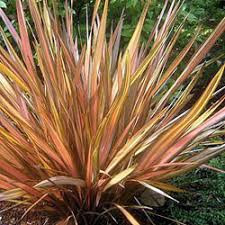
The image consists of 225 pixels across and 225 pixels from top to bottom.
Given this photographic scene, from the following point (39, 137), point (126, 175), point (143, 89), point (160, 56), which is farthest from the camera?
point (160, 56)

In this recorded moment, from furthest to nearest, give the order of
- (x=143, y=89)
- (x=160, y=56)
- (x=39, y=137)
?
1. (x=160, y=56)
2. (x=143, y=89)
3. (x=39, y=137)

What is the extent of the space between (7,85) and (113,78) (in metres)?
0.49

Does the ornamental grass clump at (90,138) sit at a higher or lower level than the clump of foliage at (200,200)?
higher

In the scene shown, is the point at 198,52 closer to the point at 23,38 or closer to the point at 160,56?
the point at 160,56

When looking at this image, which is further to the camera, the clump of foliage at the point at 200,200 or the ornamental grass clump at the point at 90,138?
the clump of foliage at the point at 200,200

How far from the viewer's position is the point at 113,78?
2.49 m

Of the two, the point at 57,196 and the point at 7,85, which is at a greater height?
the point at 7,85

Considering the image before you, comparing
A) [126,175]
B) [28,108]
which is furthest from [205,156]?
[28,108]

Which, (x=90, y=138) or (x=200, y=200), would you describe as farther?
(x=200, y=200)

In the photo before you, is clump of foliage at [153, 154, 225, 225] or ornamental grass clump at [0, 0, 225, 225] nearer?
ornamental grass clump at [0, 0, 225, 225]

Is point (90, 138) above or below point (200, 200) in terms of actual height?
above

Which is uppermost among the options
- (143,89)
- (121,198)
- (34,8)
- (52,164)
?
(34,8)

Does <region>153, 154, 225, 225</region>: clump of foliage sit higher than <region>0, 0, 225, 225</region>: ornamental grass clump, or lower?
lower

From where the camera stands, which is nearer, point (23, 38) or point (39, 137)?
point (39, 137)
